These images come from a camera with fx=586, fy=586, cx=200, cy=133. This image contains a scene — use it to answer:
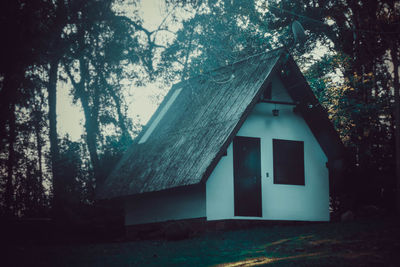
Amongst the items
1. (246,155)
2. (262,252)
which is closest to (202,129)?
(246,155)

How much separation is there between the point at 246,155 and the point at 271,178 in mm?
1112

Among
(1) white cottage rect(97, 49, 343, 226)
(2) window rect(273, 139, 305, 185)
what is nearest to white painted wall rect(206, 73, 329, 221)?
(1) white cottage rect(97, 49, 343, 226)

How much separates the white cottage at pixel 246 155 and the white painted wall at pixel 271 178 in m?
0.03

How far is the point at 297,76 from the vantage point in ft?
63.5

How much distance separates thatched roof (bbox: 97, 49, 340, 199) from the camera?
1756cm

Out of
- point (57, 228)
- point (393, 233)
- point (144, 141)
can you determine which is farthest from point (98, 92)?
point (393, 233)

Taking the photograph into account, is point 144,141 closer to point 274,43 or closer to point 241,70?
point 241,70

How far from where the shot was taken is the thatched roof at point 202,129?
57.6ft

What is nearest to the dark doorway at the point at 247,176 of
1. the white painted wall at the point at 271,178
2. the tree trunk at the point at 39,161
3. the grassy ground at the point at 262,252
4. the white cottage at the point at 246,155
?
the white cottage at the point at 246,155

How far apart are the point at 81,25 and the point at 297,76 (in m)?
7.49

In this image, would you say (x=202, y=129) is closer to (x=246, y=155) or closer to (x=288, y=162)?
(x=246, y=155)

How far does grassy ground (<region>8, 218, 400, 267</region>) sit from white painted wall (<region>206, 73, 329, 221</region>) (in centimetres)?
171

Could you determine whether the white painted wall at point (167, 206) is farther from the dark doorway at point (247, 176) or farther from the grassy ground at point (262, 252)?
the grassy ground at point (262, 252)

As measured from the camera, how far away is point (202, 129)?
63.0 ft
